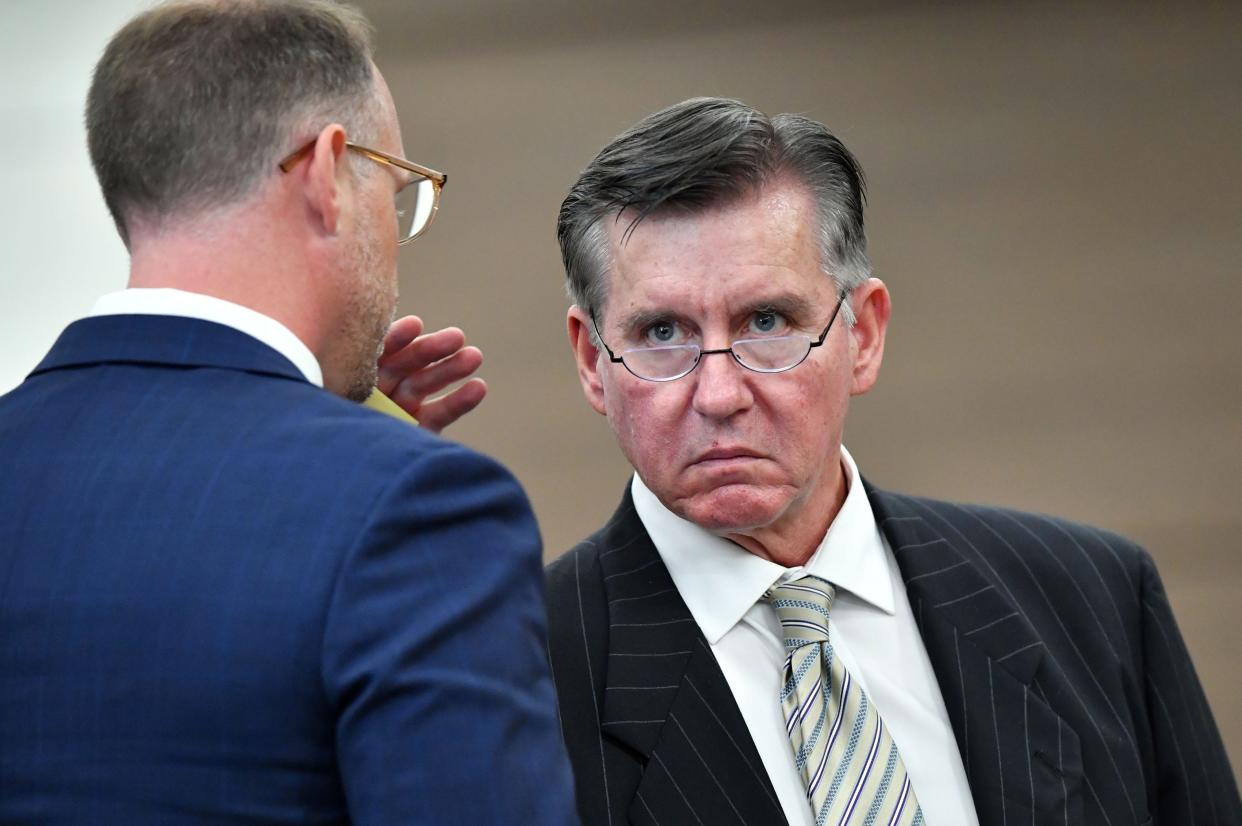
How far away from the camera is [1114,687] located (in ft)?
5.48

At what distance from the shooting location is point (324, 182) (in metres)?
1.24

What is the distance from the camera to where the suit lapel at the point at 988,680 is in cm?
A: 157

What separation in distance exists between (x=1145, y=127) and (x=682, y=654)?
246 centimetres

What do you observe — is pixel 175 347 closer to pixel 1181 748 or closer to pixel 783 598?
pixel 783 598

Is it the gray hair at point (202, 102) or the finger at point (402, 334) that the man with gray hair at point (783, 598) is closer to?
the finger at point (402, 334)

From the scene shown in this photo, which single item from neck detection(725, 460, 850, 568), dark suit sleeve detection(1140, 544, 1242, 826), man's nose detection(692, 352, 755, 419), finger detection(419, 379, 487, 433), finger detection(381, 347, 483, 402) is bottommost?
dark suit sleeve detection(1140, 544, 1242, 826)

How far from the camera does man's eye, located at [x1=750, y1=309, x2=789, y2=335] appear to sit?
1.64 m

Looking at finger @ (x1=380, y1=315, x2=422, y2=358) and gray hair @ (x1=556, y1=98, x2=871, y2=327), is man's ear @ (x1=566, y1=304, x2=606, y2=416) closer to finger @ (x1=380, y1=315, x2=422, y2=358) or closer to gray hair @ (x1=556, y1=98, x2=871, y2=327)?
gray hair @ (x1=556, y1=98, x2=871, y2=327)

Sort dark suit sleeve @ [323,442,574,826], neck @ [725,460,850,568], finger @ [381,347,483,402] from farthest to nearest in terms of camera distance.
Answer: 1. finger @ [381,347,483,402]
2. neck @ [725,460,850,568]
3. dark suit sleeve @ [323,442,574,826]

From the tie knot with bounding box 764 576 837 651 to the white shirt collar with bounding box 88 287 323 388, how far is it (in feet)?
2.17

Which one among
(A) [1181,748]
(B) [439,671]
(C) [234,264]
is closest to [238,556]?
(B) [439,671]

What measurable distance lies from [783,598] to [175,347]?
0.77 metres

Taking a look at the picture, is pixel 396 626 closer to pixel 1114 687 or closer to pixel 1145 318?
pixel 1114 687

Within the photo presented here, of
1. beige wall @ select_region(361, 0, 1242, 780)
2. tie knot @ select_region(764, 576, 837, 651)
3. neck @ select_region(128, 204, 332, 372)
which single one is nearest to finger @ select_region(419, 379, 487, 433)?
tie knot @ select_region(764, 576, 837, 651)
